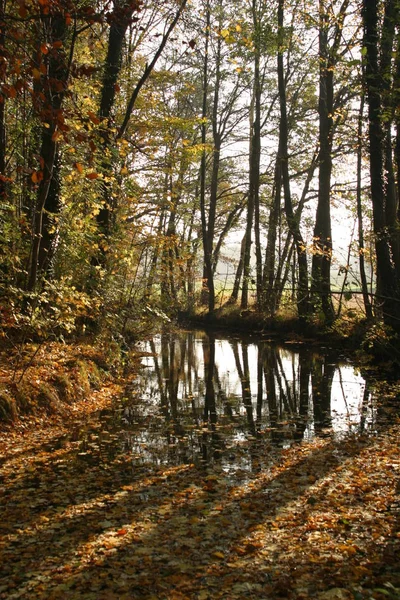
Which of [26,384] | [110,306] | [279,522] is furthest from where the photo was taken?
[110,306]

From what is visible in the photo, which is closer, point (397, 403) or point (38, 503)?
point (38, 503)

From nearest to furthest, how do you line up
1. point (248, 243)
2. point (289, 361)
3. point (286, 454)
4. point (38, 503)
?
point (38, 503) < point (286, 454) < point (289, 361) < point (248, 243)

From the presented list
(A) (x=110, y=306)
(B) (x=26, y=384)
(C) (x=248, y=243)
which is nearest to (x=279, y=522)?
(B) (x=26, y=384)

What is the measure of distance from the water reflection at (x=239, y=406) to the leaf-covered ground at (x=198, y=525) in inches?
19.8

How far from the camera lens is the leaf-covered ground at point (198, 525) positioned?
147 inches

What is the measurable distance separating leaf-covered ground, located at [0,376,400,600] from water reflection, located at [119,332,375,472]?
50cm

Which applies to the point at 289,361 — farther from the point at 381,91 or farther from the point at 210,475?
the point at 210,475

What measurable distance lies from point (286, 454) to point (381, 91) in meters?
6.15

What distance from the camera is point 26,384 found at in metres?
7.88

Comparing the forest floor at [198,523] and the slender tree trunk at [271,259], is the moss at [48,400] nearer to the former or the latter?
the forest floor at [198,523]

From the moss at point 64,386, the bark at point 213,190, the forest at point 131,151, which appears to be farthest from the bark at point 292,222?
the moss at point 64,386

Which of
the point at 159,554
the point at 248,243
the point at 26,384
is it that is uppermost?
the point at 248,243

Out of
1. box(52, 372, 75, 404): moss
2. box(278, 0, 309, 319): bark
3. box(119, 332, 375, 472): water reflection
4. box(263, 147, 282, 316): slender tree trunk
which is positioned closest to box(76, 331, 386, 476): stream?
box(119, 332, 375, 472): water reflection

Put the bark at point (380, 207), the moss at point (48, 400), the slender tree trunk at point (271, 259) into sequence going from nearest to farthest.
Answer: the moss at point (48, 400) → the bark at point (380, 207) → the slender tree trunk at point (271, 259)
